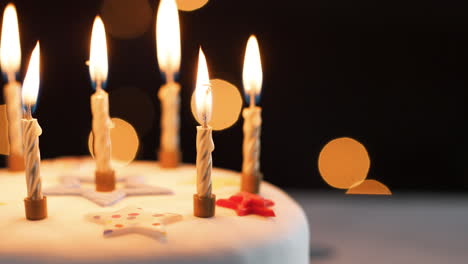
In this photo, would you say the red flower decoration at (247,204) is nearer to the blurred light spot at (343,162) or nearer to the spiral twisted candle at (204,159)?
the spiral twisted candle at (204,159)

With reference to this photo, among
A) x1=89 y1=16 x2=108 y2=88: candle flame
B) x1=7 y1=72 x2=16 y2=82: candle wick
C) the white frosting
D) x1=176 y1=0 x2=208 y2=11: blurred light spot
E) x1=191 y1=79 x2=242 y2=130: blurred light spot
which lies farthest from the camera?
x1=191 y1=79 x2=242 y2=130: blurred light spot

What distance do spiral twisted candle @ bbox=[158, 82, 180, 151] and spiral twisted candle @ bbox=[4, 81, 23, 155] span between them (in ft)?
2.36

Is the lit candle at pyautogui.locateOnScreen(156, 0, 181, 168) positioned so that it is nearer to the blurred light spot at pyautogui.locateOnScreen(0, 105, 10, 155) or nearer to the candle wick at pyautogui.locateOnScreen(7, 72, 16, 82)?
the candle wick at pyautogui.locateOnScreen(7, 72, 16, 82)

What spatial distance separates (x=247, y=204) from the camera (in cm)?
204

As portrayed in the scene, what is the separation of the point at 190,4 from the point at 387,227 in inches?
72.5

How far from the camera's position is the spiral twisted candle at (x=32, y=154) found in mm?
1866

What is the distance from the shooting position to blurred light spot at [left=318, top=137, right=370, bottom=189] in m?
3.75

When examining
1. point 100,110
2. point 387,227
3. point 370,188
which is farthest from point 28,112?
point 370,188

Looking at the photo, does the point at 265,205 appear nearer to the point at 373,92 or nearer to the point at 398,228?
the point at 398,228

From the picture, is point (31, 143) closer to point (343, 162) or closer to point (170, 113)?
point (170, 113)

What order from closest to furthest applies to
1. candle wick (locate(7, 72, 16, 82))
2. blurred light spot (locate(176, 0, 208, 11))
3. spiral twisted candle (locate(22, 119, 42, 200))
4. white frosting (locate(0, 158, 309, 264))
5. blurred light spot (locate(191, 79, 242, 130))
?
white frosting (locate(0, 158, 309, 264)) < spiral twisted candle (locate(22, 119, 42, 200)) < candle wick (locate(7, 72, 16, 82)) < blurred light spot (locate(176, 0, 208, 11)) < blurred light spot (locate(191, 79, 242, 130))


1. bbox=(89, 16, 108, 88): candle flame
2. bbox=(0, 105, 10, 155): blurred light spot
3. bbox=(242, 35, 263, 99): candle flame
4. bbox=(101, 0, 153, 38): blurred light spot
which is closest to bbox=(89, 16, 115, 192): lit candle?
bbox=(89, 16, 108, 88): candle flame

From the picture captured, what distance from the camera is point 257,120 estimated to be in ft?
7.41

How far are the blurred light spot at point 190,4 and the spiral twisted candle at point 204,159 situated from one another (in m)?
1.75
